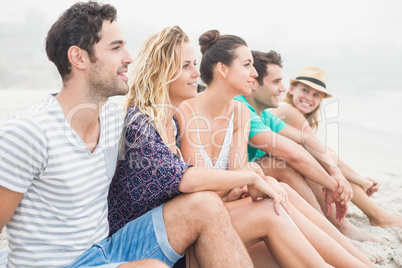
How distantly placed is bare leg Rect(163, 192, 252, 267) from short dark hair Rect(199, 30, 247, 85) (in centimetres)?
148

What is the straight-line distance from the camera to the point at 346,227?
11.5ft

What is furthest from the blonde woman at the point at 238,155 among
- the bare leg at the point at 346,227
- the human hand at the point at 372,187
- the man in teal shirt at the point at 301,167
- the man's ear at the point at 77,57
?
the human hand at the point at 372,187

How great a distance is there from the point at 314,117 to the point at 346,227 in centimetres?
136

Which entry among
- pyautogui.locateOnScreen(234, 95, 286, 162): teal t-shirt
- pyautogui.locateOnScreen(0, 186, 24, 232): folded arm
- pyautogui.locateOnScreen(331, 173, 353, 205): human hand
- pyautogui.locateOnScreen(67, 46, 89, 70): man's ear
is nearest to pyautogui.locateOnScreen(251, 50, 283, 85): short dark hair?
pyautogui.locateOnScreen(234, 95, 286, 162): teal t-shirt

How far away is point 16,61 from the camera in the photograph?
1143 inches

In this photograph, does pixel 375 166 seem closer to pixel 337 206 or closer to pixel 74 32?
pixel 337 206

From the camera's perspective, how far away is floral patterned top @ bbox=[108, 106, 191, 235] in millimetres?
2143

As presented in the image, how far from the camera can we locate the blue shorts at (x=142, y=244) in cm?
205

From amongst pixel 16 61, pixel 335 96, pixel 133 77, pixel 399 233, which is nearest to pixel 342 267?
pixel 399 233

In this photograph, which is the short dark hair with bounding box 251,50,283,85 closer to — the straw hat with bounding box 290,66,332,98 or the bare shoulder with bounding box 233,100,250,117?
the straw hat with bounding box 290,66,332,98

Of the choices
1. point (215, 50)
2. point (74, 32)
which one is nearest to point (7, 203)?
point (74, 32)

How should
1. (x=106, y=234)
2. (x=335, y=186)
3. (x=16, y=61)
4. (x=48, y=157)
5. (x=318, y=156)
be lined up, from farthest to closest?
(x=16, y=61), (x=318, y=156), (x=335, y=186), (x=106, y=234), (x=48, y=157)

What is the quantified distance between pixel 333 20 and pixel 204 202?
40.7m

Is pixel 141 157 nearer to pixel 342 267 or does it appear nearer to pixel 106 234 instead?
pixel 106 234
